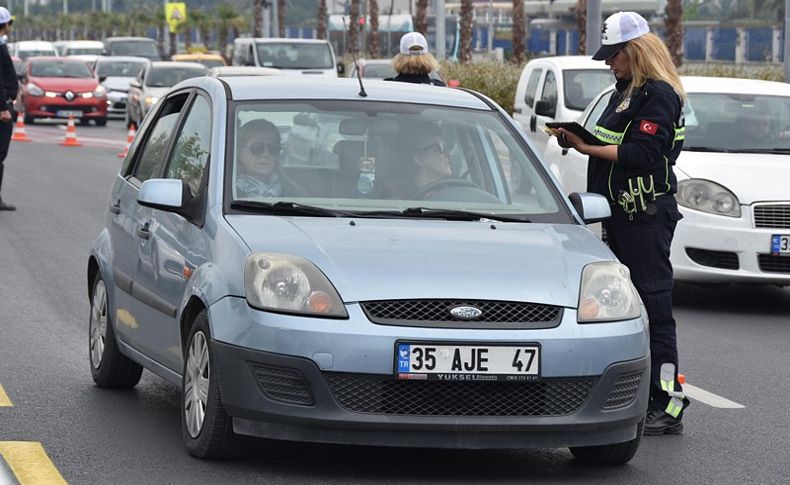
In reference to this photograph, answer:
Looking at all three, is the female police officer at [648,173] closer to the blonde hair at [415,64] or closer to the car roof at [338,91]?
the car roof at [338,91]

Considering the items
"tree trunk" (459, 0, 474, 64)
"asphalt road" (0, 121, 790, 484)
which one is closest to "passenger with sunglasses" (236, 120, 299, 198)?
"asphalt road" (0, 121, 790, 484)

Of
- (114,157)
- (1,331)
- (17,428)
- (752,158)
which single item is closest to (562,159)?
(752,158)

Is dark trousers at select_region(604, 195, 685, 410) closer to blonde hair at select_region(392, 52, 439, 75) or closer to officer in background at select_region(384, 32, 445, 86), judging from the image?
officer in background at select_region(384, 32, 445, 86)

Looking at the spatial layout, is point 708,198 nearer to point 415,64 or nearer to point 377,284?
point 415,64

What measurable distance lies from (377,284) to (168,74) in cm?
2972

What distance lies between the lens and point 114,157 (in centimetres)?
2822

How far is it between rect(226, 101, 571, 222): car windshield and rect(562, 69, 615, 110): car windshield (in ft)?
40.6

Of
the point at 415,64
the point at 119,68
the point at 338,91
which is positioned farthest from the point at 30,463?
the point at 119,68

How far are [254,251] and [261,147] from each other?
98cm

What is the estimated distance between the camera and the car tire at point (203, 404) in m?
6.13

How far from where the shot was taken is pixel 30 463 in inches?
246

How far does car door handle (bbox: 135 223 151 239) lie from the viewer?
23.8 feet

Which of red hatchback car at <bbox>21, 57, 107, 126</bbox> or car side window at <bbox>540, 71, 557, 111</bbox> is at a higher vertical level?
car side window at <bbox>540, 71, 557, 111</bbox>

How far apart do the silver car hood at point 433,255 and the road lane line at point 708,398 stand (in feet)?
5.78
